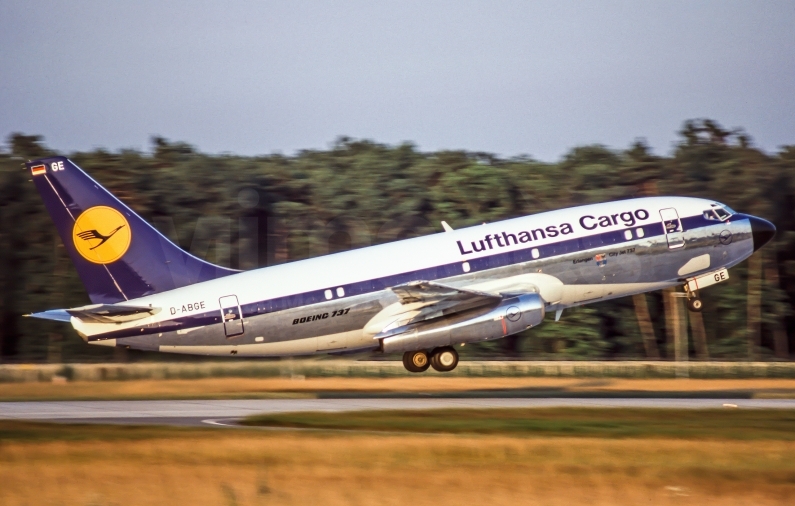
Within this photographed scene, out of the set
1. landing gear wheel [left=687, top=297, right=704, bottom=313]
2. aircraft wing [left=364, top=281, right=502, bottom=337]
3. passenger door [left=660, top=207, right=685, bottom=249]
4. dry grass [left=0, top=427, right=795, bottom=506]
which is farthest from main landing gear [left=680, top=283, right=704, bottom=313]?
dry grass [left=0, top=427, right=795, bottom=506]

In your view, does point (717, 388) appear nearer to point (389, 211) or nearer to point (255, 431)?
point (255, 431)

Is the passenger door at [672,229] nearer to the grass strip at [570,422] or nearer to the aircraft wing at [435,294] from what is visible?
the aircraft wing at [435,294]

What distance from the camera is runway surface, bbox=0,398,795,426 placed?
97.1ft

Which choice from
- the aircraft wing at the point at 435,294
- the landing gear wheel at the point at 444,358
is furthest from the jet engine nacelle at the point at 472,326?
the landing gear wheel at the point at 444,358

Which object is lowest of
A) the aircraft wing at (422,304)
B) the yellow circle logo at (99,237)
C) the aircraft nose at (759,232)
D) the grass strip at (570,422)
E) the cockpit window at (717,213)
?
the grass strip at (570,422)

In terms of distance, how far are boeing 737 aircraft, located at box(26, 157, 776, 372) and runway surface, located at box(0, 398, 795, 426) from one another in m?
1.90

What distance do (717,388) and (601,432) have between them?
1733 cm

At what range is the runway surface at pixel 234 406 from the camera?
29609 mm

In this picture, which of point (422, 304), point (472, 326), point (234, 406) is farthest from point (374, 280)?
point (234, 406)

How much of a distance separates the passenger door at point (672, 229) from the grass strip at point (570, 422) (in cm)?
718

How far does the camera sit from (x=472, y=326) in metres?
34.6

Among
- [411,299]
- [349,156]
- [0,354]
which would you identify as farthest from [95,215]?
[349,156]

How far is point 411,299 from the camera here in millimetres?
34625

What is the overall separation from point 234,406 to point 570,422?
36.2ft
